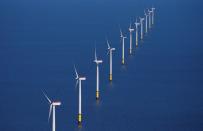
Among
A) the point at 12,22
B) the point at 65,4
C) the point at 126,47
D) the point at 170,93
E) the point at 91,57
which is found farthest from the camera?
the point at 65,4

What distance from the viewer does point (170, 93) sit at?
7200cm

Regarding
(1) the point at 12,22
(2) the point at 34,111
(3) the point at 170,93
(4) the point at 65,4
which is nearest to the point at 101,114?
(2) the point at 34,111

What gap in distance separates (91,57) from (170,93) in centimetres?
2021

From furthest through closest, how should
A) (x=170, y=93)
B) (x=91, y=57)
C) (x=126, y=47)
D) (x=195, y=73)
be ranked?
(x=126, y=47)
(x=91, y=57)
(x=195, y=73)
(x=170, y=93)

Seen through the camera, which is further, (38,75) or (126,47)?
(126,47)

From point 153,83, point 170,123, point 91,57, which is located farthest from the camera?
point 91,57

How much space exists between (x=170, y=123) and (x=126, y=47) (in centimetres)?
4331

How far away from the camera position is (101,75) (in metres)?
80.4

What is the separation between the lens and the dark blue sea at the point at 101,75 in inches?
2458

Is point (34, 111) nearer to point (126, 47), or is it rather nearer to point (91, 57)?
point (91, 57)

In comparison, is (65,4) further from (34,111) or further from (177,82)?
(34,111)

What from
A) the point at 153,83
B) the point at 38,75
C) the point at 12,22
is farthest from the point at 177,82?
the point at 12,22

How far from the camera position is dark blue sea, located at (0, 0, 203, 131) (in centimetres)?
6244

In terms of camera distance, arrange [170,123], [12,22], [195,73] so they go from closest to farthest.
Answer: [170,123] < [195,73] < [12,22]
